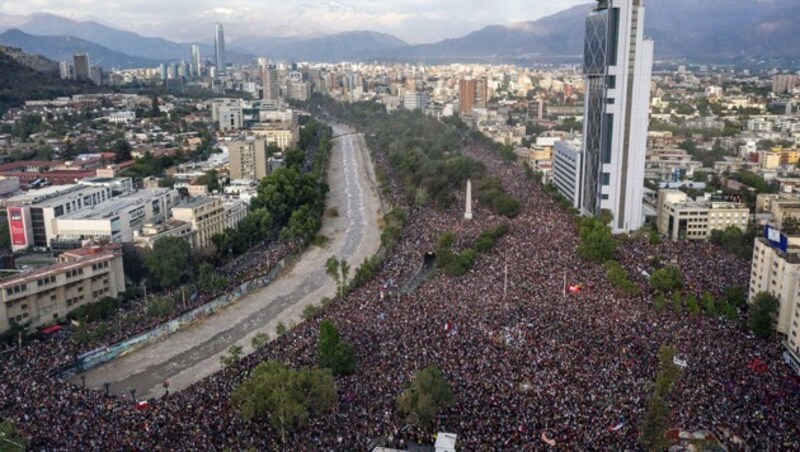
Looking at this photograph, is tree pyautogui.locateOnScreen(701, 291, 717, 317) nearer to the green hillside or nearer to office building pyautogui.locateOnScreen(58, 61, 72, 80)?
the green hillside

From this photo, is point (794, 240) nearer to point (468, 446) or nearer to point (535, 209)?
point (468, 446)

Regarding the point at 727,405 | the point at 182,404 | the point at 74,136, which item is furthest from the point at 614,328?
the point at 74,136

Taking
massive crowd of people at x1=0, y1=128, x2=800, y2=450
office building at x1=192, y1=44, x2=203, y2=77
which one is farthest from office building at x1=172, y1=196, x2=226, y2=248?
office building at x1=192, y1=44, x2=203, y2=77

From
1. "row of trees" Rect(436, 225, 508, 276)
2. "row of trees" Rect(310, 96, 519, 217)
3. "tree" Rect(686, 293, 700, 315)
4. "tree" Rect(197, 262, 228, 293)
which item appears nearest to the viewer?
Answer: "tree" Rect(686, 293, 700, 315)

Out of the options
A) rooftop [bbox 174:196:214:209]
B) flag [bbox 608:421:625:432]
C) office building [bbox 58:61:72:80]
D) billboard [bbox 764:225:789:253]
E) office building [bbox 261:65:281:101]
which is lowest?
flag [bbox 608:421:625:432]

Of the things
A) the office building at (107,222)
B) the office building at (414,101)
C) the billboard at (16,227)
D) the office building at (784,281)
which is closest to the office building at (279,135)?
the office building at (107,222)

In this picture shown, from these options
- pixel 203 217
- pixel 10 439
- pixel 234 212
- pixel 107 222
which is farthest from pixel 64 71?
pixel 10 439
